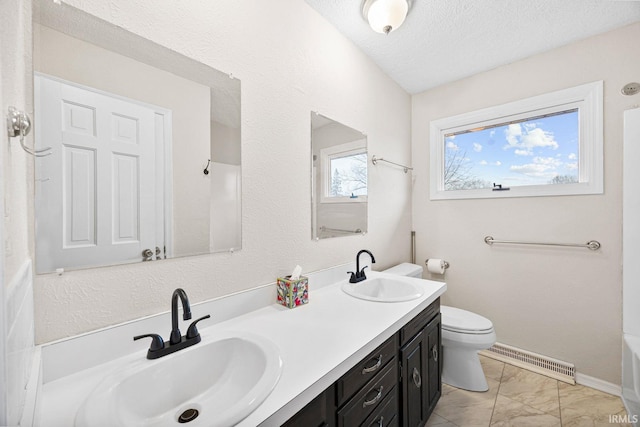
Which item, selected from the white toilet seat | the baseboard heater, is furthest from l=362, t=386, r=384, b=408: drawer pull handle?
the baseboard heater

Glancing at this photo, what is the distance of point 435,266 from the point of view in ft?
8.02

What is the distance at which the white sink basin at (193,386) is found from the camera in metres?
0.59

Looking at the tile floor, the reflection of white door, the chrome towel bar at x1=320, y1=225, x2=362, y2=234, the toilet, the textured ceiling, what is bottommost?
the tile floor

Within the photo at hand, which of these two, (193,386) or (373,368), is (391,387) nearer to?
(373,368)

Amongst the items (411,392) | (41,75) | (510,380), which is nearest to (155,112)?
(41,75)

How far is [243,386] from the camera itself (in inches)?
31.6

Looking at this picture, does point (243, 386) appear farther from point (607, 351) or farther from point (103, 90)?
point (607, 351)

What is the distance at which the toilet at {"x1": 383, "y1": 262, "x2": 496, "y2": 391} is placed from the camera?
5.70 ft

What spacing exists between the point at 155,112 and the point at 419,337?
1.54 metres

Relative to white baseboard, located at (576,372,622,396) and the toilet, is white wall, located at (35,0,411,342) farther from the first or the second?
white baseboard, located at (576,372,622,396)

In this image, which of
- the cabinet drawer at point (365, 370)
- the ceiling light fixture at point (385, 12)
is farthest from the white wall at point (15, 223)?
the ceiling light fixture at point (385, 12)

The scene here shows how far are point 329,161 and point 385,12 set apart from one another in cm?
89

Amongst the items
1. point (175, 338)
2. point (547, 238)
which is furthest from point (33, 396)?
point (547, 238)

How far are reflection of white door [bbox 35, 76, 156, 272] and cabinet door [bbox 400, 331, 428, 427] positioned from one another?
1203mm
